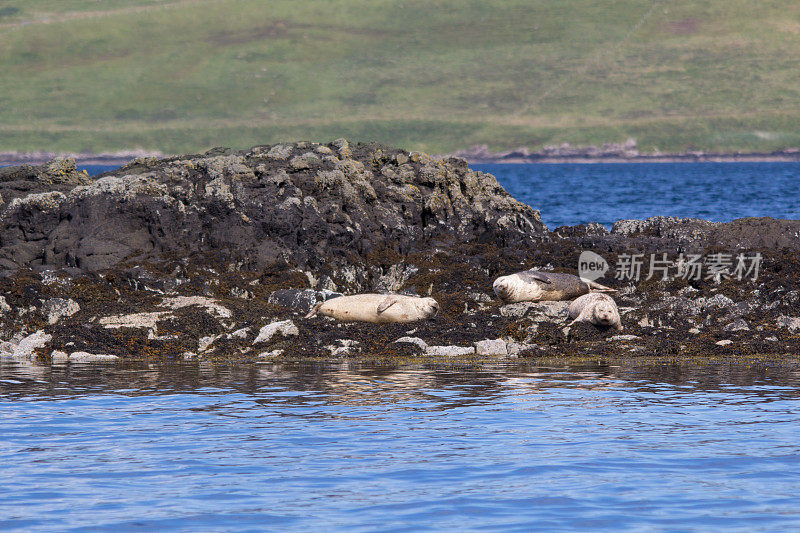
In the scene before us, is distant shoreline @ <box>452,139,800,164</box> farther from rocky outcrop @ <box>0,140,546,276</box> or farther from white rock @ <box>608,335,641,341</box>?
white rock @ <box>608,335,641,341</box>

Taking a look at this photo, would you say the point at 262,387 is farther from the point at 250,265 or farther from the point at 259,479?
the point at 250,265

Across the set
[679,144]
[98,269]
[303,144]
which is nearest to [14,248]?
[98,269]

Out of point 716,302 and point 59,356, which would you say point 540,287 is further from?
point 59,356

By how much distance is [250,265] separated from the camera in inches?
799

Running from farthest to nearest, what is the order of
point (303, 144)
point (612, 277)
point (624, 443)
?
point (303, 144), point (612, 277), point (624, 443)

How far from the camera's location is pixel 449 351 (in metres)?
15.5

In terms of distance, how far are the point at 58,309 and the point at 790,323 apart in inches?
455

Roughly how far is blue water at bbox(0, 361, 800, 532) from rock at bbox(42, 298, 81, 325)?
9.91 feet

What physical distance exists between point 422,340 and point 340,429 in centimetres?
555

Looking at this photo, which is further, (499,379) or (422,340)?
(422,340)

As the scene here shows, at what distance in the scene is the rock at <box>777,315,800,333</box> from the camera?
1589 centimetres

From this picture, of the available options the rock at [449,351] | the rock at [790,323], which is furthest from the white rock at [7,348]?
the rock at [790,323]

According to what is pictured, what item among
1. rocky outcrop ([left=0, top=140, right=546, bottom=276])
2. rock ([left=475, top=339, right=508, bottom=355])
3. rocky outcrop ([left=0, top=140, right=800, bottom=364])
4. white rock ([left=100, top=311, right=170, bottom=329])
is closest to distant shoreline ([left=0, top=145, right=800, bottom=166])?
rocky outcrop ([left=0, top=140, right=546, bottom=276])

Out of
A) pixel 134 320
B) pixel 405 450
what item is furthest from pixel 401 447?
pixel 134 320
